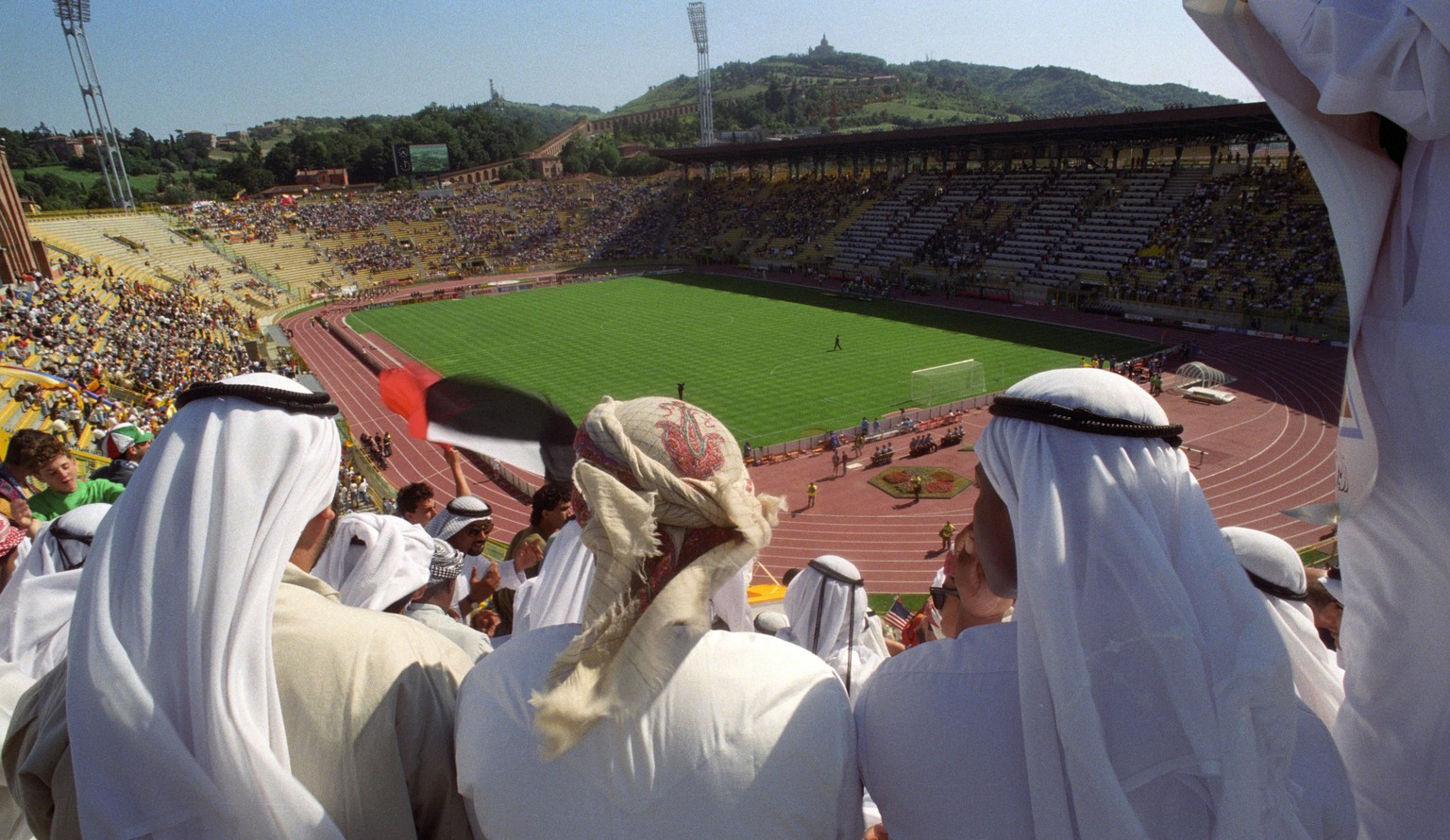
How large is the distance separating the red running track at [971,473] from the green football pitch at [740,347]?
345cm

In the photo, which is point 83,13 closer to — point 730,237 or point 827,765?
point 730,237

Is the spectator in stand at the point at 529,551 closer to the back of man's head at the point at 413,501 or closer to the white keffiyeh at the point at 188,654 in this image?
the back of man's head at the point at 413,501

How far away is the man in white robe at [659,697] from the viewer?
1537 millimetres

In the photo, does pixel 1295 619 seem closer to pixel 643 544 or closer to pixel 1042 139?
pixel 643 544

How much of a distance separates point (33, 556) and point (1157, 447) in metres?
4.18

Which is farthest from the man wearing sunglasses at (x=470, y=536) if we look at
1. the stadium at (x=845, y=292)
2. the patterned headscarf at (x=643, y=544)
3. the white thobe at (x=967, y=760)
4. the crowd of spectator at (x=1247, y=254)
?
the crowd of spectator at (x=1247, y=254)

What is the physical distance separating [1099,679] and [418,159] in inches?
3517

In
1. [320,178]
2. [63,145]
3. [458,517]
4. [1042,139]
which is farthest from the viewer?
[63,145]

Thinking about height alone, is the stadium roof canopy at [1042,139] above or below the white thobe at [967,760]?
above

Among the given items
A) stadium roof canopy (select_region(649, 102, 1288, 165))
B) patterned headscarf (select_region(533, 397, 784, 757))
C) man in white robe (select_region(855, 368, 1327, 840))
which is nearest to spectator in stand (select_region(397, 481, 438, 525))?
patterned headscarf (select_region(533, 397, 784, 757))

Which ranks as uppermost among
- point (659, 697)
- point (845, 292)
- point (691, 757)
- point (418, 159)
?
point (418, 159)

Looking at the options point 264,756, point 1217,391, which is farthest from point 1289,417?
point 264,756

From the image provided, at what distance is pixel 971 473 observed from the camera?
18438 mm

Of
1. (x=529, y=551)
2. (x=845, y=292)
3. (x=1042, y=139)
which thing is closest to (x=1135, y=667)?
(x=529, y=551)
